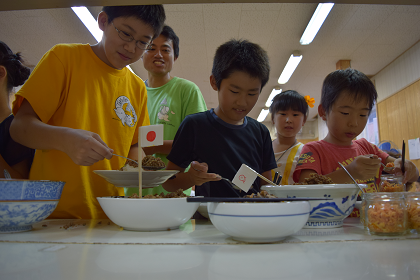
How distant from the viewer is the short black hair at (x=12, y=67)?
1471 millimetres

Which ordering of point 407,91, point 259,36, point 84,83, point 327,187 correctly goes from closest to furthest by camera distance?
1. point 327,187
2. point 84,83
3. point 259,36
4. point 407,91

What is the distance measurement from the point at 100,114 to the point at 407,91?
6.26 m

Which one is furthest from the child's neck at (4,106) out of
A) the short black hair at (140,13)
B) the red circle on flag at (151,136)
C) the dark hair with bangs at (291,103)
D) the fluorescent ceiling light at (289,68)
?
the fluorescent ceiling light at (289,68)

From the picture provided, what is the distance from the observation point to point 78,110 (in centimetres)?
122

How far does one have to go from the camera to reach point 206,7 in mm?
4004

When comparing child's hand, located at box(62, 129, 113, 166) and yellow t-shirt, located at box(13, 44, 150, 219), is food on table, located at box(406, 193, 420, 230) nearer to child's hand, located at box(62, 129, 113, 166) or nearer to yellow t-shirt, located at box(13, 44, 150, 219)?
child's hand, located at box(62, 129, 113, 166)

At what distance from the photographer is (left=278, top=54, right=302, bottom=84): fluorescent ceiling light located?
5.61 metres

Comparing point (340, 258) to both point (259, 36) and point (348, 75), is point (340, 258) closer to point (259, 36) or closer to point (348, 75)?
point (348, 75)

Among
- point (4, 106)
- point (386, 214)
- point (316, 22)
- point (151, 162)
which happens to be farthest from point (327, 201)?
point (316, 22)

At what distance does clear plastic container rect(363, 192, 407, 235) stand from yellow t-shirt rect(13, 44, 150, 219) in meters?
1.03

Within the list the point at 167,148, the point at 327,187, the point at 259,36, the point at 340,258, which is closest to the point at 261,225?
the point at 340,258

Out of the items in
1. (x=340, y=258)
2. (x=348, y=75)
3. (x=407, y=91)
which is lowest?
(x=340, y=258)

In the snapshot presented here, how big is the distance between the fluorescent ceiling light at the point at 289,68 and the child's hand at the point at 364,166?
4699 mm

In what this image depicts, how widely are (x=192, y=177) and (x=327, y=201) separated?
1.95 ft
